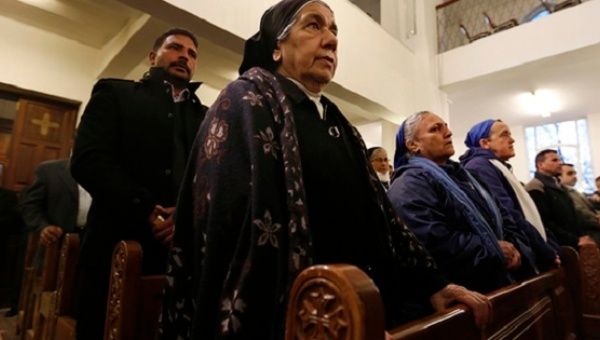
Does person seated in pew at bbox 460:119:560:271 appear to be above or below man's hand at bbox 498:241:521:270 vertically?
above

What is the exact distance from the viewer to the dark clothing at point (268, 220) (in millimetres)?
584

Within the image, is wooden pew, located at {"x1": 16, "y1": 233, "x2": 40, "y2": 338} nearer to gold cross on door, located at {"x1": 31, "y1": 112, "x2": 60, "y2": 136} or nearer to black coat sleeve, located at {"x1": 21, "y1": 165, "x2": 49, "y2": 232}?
black coat sleeve, located at {"x1": 21, "y1": 165, "x2": 49, "y2": 232}

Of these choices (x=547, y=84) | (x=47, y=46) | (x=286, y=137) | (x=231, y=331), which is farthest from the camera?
(x=547, y=84)

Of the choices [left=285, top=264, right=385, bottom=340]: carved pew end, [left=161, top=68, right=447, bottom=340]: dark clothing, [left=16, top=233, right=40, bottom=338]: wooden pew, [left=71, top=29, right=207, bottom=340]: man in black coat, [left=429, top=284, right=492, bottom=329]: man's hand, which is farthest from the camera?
[left=16, top=233, right=40, bottom=338]: wooden pew

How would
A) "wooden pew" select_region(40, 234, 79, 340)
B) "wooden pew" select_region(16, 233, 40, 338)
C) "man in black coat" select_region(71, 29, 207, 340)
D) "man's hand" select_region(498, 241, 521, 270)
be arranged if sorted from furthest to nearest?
"wooden pew" select_region(16, 233, 40, 338)
"man's hand" select_region(498, 241, 521, 270)
"wooden pew" select_region(40, 234, 79, 340)
"man in black coat" select_region(71, 29, 207, 340)

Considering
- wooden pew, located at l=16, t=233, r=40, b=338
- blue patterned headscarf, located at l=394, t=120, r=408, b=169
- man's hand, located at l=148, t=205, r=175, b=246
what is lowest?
wooden pew, located at l=16, t=233, r=40, b=338

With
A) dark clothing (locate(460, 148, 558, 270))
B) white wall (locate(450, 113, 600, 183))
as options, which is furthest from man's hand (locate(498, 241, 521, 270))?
white wall (locate(450, 113, 600, 183))

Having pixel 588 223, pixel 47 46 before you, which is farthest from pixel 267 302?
pixel 47 46

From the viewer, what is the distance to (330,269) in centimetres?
43

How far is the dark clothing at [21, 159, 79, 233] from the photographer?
93.9 inches

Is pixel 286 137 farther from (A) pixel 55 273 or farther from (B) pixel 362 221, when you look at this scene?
(A) pixel 55 273

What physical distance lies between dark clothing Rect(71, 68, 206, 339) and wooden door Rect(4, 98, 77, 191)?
9.26 feet

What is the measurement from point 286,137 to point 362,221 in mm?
277

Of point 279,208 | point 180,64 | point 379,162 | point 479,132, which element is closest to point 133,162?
point 180,64
